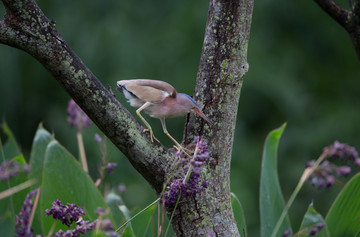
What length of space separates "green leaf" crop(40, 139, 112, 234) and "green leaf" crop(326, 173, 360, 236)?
0.83 meters

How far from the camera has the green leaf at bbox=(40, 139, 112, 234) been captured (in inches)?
71.8

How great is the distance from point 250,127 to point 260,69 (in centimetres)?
72

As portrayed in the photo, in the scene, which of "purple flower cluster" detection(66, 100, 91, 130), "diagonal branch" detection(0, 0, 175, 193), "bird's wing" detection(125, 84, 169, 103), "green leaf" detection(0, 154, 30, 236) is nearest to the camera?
"green leaf" detection(0, 154, 30, 236)

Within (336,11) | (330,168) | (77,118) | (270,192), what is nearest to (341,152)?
(330,168)

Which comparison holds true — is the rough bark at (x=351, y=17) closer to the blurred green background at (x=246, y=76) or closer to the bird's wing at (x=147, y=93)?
the bird's wing at (x=147, y=93)

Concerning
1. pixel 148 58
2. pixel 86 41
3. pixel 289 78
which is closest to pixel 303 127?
pixel 289 78

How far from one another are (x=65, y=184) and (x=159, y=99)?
444 mm

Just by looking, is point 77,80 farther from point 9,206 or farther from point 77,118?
point 77,118

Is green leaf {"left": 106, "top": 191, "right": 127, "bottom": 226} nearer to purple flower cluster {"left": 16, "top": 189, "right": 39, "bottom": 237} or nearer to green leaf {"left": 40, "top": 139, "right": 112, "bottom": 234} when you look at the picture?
green leaf {"left": 40, "top": 139, "right": 112, "bottom": 234}

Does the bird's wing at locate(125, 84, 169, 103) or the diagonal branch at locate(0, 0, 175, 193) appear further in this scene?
the bird's wing at locate(125, 84, 169, 103)

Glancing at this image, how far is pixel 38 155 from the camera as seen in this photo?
2145 millimetres

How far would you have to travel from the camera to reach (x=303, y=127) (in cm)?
573

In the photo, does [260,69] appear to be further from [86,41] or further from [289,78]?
[86,41]

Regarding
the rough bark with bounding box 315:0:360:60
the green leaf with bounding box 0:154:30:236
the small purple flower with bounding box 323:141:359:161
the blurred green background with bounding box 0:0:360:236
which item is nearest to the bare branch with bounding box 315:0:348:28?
the rough bark with bounding box 315:0:360:60
